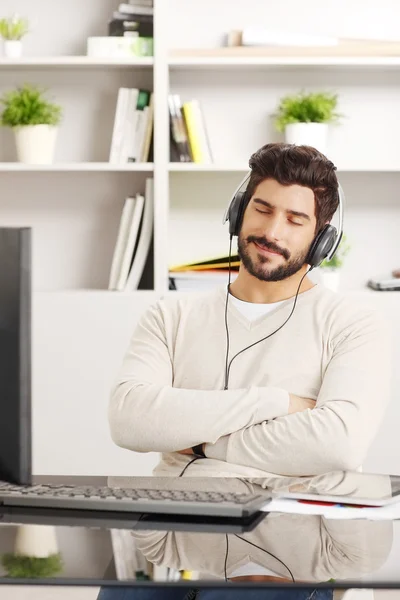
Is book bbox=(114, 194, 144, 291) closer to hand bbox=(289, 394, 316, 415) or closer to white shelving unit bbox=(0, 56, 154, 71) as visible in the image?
white shelving unit bbox=(0, 56, 154, 71)

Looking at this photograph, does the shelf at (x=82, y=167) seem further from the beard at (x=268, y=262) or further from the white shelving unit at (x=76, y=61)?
the beard at (x=268, y=262)

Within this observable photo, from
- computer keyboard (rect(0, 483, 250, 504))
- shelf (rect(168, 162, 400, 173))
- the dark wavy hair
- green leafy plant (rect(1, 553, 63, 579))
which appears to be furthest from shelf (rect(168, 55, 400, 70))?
green leafy plant (rect(1, 553, 63, 579))

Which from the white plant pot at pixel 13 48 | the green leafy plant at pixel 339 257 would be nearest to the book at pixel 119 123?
the white plant pot at pixel 13 48

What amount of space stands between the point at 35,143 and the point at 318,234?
60.4 inches

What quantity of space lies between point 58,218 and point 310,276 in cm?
154

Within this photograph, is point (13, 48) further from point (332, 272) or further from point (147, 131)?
point (332, 272)

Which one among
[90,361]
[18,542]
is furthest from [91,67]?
[18,542]

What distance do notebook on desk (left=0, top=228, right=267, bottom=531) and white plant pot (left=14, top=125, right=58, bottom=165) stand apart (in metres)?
2.00

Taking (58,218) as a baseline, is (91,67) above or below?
above

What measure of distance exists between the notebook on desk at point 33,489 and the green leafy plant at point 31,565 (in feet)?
0.27

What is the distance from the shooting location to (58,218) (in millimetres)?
3424

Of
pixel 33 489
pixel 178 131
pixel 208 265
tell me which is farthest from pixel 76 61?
pixel 33 489

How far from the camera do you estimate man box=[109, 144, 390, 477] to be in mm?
1664

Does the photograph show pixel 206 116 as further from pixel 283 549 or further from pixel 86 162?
pixel 283 549
